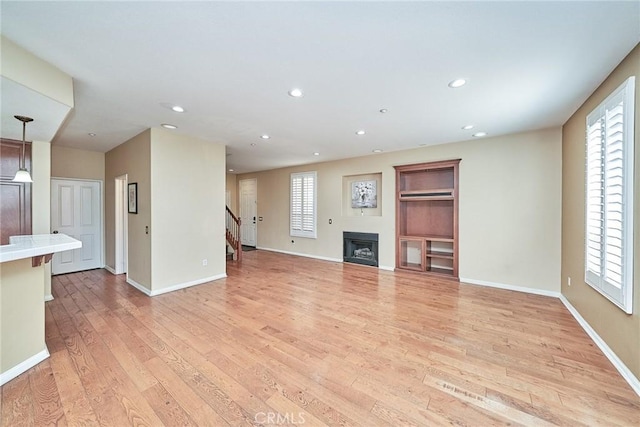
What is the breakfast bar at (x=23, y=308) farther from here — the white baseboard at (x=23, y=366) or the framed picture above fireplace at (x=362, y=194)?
the framed picture above fireplace at (x=362, y=194)

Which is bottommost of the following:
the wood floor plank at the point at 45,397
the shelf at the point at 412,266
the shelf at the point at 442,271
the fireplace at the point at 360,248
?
the wood floor plank at the point at 45,397

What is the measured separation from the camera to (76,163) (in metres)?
5.36

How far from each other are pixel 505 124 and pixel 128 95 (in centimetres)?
499

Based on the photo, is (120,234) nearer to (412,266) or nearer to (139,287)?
(139,287)

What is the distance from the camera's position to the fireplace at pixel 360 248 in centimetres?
608

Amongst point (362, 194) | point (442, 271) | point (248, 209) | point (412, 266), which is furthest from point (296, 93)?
point (248, 209)

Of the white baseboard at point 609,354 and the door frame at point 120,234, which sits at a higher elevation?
the door frame at point 120,234

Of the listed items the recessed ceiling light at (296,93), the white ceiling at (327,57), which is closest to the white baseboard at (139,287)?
the white ceiling at (327,57)

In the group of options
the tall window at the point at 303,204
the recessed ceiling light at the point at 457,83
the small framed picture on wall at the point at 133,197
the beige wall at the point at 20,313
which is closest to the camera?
the beige wall at the point at 20,313

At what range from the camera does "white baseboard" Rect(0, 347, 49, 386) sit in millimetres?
2039

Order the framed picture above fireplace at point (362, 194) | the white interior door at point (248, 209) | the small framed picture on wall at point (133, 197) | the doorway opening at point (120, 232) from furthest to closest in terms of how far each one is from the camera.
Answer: the white interior door at point (248, 209)
the framed picture above fireplace at point (362, 194)
the doorway opening at point (120, 232)
the small framed picture on wall at point (133, 197)

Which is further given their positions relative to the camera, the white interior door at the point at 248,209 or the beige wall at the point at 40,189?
the white interior door at the point at 248,209

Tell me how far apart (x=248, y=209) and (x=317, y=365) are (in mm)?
7423

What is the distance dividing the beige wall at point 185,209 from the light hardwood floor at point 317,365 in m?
0.67
